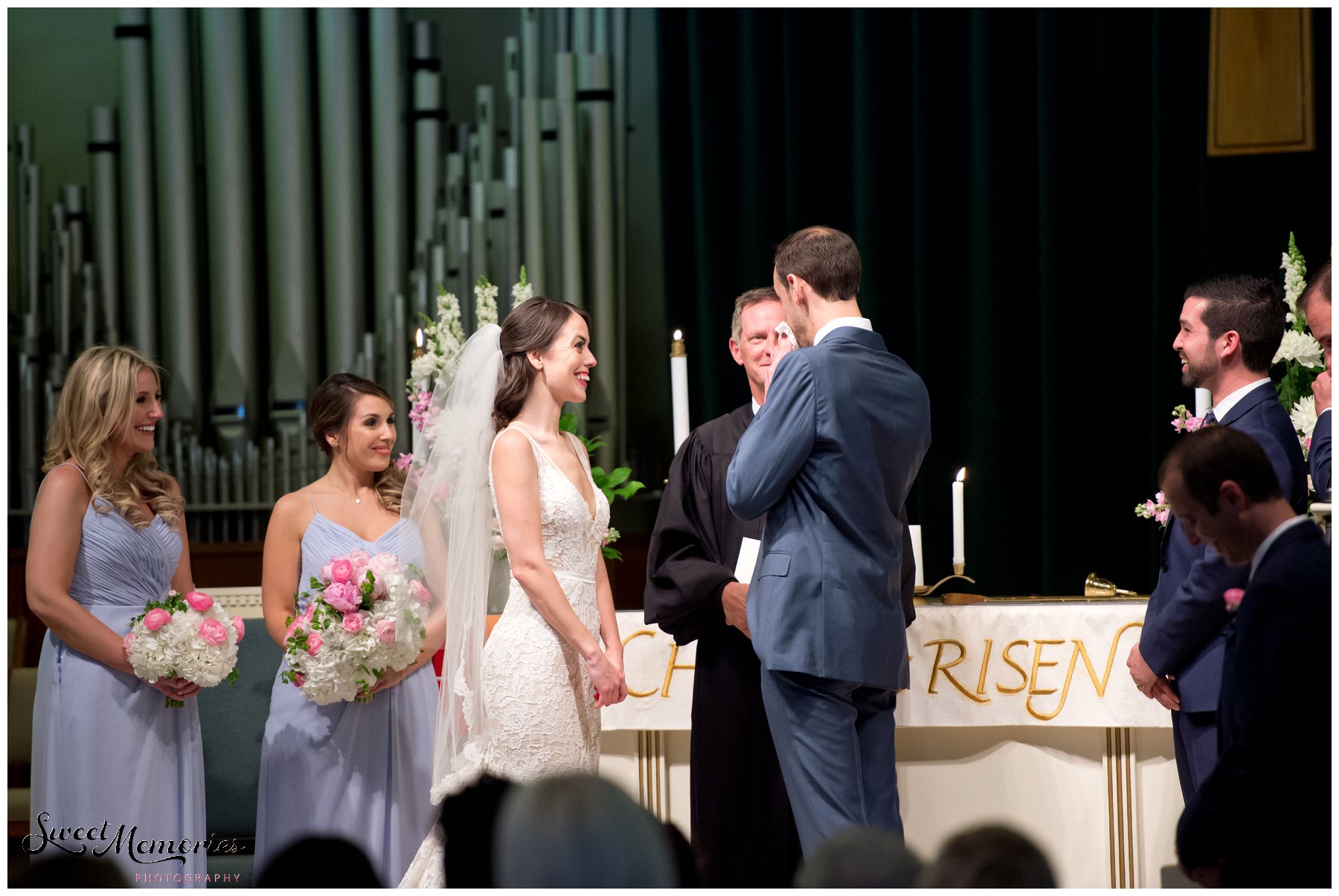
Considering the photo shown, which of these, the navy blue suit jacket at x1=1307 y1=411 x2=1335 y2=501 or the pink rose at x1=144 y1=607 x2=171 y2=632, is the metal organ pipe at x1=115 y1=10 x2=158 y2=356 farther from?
the navy blue suit jacket at x1=1307 y1=411 x2=1335 y2=501

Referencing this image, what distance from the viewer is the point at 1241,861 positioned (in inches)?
73.0

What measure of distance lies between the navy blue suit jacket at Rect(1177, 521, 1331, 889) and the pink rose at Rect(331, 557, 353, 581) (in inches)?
87.3

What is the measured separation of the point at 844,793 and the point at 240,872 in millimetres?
2217

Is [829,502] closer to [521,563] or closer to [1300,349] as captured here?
[521,563]

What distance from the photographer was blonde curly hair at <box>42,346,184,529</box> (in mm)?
3389

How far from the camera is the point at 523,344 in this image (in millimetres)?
3176

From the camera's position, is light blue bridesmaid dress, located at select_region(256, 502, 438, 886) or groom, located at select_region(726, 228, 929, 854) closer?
groom, located at select_region(726, 228, 929, 854)

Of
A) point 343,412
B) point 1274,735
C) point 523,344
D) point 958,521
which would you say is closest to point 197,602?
point 343,412

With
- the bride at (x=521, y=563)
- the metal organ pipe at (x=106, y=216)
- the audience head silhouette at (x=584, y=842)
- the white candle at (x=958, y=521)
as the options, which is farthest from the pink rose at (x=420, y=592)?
the metal organ pipe at (x=106, y=216)

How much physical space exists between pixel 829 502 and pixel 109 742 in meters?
2.05

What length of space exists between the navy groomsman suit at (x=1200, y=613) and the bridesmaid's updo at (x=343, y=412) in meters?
2.15

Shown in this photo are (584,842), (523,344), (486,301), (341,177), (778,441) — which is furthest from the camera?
(341,177)

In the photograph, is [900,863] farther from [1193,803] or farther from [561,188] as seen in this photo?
[561,188]

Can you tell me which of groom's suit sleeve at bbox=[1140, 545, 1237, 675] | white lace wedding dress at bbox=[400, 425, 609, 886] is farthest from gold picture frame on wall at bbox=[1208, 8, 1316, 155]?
white lace wedding dress at bbox=[400, 425, 609, 886]
